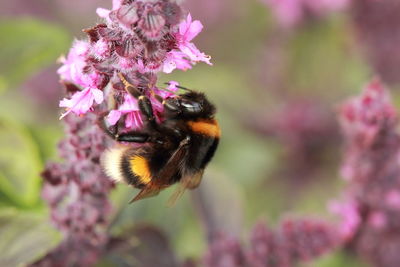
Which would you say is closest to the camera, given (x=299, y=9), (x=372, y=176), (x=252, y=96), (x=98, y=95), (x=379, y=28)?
(x=98, y=95)

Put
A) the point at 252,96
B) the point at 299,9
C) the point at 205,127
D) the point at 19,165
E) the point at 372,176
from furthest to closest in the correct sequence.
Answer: the point at 252,96 → the point at 299,9 → the point at 19,165 → the point at 372,176 → the point at 205,127

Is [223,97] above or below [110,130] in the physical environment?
above

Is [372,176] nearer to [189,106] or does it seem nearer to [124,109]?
[189,106]

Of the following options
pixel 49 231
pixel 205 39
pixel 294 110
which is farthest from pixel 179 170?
pixel 205 39

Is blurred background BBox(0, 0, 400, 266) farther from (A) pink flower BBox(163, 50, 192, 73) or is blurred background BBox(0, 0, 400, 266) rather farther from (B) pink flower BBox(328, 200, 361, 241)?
(A) pink flower BBox(163, 50, 192, 73)

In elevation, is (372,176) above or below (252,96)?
below

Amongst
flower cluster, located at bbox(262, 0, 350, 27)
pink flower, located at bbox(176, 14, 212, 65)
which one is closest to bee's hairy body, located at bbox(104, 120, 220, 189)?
pink flower, located at bbox(176, 14, 212, 65)

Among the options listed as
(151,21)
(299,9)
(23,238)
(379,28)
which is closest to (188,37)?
(151,21)

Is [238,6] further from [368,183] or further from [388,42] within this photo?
[368,183]
